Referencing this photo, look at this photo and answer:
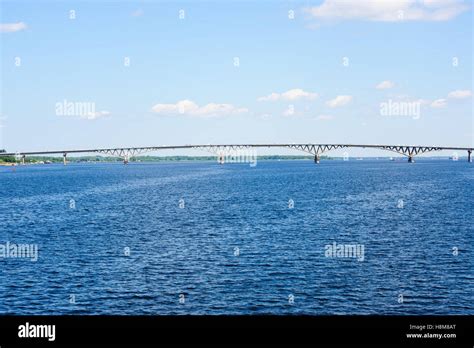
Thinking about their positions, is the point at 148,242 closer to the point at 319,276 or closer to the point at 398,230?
the point at 319,276

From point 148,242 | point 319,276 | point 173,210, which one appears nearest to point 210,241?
point 148,242

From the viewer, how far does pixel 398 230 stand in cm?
6350

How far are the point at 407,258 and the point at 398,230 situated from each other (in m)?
16.8

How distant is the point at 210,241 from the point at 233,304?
22910 millimetres

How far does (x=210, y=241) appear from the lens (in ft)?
187
